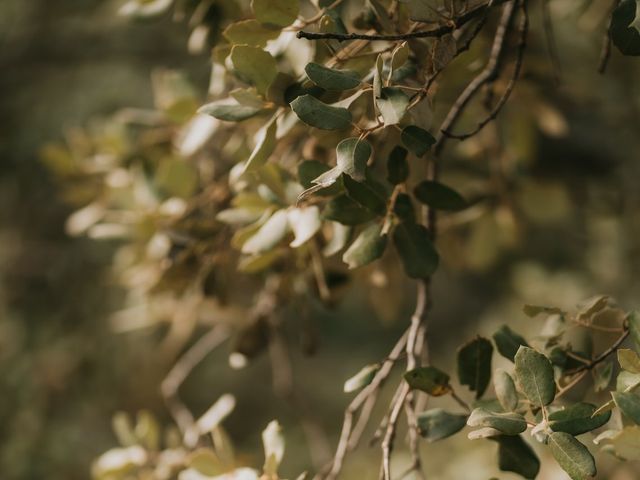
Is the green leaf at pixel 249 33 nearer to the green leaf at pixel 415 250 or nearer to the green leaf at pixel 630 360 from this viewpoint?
the green leaf at pixel 415 250

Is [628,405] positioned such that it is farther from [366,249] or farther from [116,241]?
[116,241]

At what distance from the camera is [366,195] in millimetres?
646

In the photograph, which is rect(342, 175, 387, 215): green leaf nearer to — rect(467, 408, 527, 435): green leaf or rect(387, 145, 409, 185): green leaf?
rect(387, 145, 409, 185): green leaf

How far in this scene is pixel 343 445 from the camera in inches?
27.3

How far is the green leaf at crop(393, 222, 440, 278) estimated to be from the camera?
2.21 feet

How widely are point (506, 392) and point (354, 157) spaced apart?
0.23 metres

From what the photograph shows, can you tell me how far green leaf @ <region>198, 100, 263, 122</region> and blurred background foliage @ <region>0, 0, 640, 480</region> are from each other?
1.61ft

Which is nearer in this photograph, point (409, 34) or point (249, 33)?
point (409, 34)

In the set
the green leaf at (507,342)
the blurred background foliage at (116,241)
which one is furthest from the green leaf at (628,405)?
the blurred background foliage at (116,241)

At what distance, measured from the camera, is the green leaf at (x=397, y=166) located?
0.65 metres

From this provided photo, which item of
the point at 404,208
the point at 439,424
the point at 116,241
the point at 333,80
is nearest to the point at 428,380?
the point at 439,424

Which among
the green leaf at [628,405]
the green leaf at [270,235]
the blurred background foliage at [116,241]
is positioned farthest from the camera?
the blurred background foliage at [116,241]

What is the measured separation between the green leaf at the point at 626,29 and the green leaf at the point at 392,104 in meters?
0.20

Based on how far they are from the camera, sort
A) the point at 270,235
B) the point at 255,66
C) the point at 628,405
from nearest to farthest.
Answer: the point at 628,405 → the point at 255,66 → the point at 270,235
